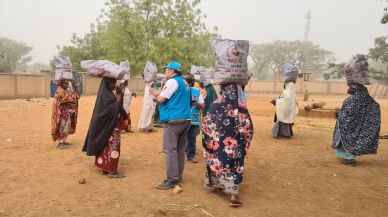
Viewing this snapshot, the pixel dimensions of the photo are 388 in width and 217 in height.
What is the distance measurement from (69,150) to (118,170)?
1923 millimetres

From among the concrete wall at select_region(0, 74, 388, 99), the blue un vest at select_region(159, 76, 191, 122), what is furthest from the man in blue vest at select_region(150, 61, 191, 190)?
the concrete wall at select_region(0, 74, 388, 99)

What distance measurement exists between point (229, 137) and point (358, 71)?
362 centimetres

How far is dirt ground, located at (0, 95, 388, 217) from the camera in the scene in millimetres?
4941

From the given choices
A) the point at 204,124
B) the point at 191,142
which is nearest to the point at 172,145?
the point at 204,124

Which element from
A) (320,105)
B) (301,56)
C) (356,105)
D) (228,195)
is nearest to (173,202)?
(228,195)

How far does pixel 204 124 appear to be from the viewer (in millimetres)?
5539

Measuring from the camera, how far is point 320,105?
57.3 feet

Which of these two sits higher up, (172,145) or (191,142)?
(172,145)

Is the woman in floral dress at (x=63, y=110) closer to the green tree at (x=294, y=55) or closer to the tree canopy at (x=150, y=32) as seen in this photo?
the tree canopy at (x=150, y=32)

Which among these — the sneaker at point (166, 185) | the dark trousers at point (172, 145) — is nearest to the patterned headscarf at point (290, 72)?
the dark trousers at point (172, 145)

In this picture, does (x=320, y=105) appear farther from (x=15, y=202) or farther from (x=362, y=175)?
(x=15, y=202)

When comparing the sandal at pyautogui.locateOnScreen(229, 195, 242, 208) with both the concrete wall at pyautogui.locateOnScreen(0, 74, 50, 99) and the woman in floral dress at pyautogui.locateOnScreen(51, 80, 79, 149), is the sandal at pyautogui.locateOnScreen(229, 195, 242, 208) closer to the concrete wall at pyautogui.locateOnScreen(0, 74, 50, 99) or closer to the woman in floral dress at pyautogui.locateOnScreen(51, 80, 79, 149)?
the woman in floral dress at pyautogui.locateOnScreen(51, 80, 79, 149)

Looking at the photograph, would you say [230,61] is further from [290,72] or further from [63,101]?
[290,72]

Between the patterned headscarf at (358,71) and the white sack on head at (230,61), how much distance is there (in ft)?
10.5
